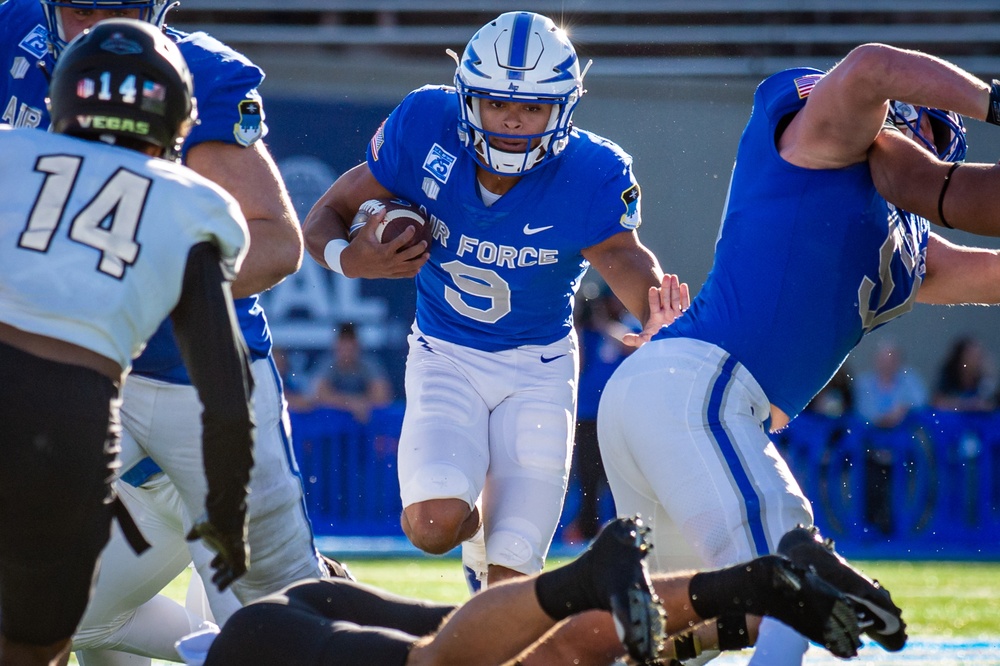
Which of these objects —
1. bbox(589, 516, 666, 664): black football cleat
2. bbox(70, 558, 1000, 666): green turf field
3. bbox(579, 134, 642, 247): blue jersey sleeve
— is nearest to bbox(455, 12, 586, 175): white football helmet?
bbox(579, 134, 642, 247): blue jersey sleeve

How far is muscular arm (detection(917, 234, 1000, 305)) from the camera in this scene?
4.45m

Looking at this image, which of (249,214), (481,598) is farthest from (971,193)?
(249,214)

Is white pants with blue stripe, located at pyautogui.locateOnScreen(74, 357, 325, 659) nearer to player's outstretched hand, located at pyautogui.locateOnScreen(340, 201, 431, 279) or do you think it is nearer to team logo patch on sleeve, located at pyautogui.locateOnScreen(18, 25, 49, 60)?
player's outstretched hand, located at pyautogui.locateOnScreen(340, 201, 431, 279)

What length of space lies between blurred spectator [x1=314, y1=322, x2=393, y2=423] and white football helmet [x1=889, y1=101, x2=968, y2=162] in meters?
6.93

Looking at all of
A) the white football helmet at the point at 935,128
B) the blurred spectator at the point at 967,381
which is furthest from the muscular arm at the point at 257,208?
the blurred spectator at the point at 967,381

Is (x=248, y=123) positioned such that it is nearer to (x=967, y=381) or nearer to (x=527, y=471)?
(x=527, y=471)

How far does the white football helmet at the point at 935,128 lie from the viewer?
4004 mm

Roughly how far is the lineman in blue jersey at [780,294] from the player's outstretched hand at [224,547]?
48.0 inches

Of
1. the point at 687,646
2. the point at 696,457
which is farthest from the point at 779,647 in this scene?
the point at 696,457

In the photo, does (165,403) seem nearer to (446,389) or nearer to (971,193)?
(446,389)

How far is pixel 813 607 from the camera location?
2914 millimetres

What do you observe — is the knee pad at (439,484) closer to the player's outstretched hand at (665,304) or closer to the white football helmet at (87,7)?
the player's outstretched hand at (665,304)

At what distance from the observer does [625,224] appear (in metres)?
4.74

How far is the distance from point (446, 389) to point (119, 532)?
3.97 feet
